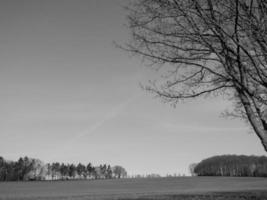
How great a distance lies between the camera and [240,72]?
241 inches

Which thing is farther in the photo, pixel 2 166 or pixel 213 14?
pixel 2 166

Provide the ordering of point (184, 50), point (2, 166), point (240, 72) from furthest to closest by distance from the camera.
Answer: point (2, 166), point (184, 50), point (240, 72)

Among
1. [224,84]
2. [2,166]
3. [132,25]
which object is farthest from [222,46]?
[2,166]

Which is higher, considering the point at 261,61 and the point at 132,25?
the point at 132,25

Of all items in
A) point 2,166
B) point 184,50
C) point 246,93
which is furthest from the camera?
point 2,166

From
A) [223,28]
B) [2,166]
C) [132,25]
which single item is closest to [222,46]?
[223,28]

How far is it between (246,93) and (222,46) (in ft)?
3.62

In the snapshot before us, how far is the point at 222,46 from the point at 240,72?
644 millimetres

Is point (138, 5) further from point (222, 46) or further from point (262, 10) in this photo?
point (262, 10)

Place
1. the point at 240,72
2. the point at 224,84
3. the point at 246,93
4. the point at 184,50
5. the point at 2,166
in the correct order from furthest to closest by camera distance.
Result: the point at 2,166, the point at 224,84, the point at 184,50, the point at 246,93, the point at 240,72

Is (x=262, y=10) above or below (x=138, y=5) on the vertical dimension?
below

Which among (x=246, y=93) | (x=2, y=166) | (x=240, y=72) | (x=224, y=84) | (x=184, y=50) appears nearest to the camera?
(x=240, y=72)

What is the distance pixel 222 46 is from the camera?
6.34 meters

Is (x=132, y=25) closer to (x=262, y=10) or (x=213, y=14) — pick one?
(x=213, y=14)
